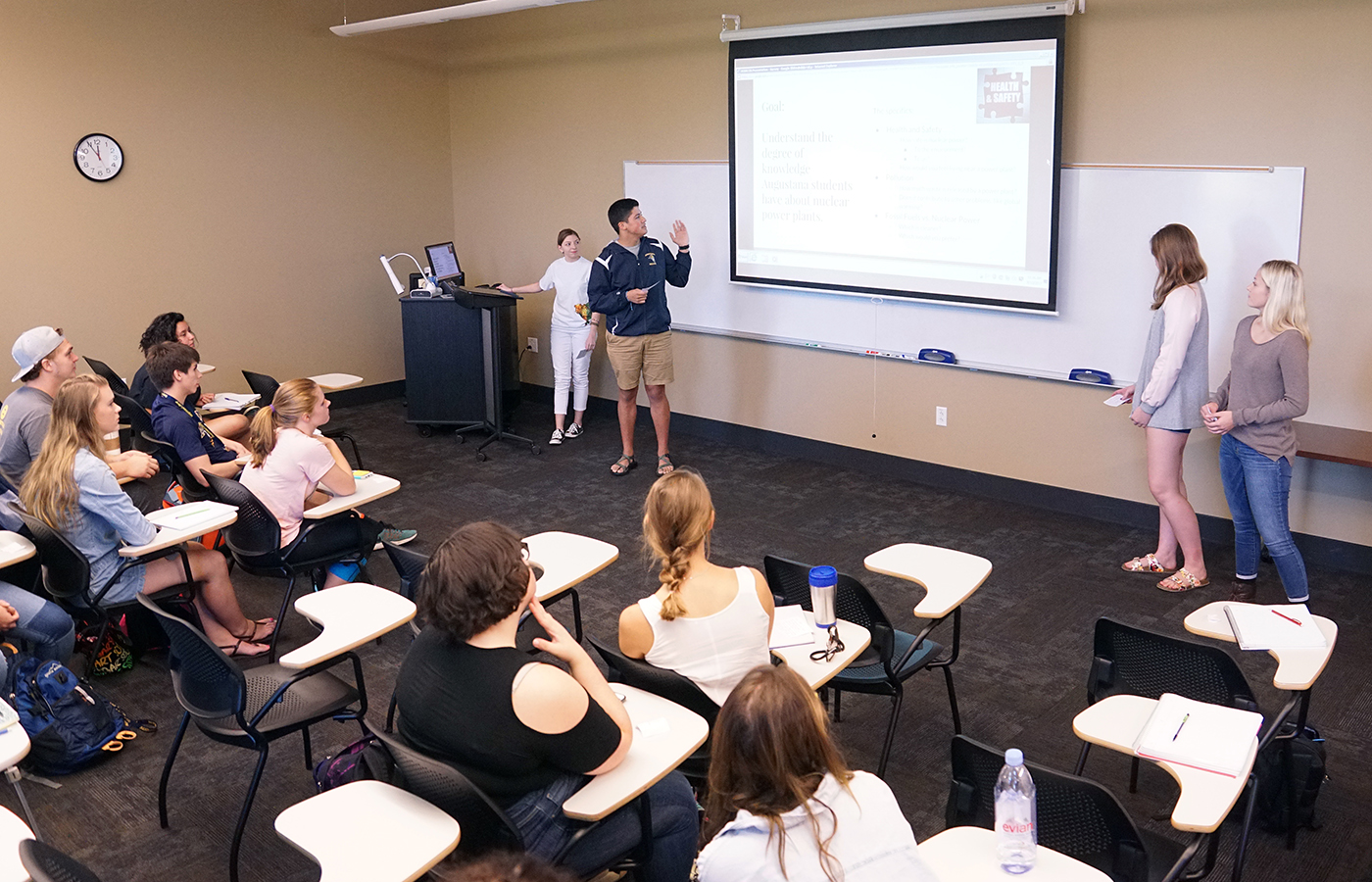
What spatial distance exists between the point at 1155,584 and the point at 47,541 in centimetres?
463

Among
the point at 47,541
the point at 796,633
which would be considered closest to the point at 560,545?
the point at 796,633

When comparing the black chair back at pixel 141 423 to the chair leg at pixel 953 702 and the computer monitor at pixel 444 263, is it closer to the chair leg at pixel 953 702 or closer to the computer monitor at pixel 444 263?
the computer monitor at pixel 444 263

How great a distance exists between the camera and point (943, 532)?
5.93 m

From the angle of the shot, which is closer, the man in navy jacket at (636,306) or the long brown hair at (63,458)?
the long brown hair at (63,458)

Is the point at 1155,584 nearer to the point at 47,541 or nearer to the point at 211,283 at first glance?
the point at 47,541

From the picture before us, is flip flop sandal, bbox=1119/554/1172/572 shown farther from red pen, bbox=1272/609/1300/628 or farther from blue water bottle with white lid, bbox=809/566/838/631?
blue water bottle with white lid, bbox=809/566/838/631

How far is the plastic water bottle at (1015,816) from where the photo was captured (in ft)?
7.22

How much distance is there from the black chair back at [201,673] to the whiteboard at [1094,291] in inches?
178

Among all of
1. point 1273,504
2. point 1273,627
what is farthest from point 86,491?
point 1273,504

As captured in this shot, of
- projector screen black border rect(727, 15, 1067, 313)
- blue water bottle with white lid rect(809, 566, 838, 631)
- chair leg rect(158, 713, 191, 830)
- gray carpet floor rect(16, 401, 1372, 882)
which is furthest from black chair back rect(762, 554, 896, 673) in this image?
projector screen black border rect(727, 15, 1067, 313)

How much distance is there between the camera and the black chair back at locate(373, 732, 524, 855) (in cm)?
237

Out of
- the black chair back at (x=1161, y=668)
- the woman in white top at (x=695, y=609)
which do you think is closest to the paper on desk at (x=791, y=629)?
the woman in white top at (x=695, y=609)

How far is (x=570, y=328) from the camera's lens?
8023mm

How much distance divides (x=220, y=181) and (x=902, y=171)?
16.6ft
